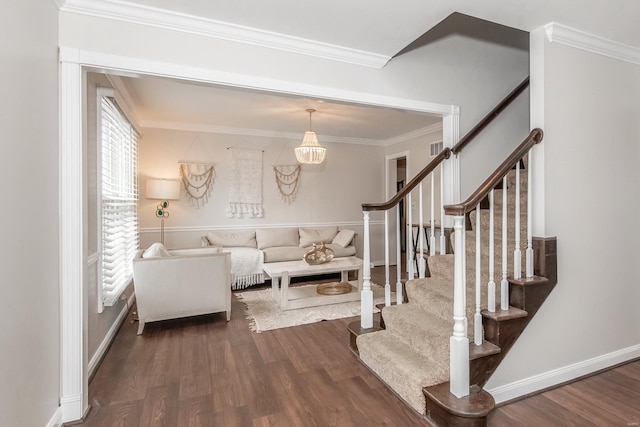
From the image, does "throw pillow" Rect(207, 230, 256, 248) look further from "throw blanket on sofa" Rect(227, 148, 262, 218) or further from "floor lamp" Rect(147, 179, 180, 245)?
"floor lamp" Rect(147, 179, 180, 245)

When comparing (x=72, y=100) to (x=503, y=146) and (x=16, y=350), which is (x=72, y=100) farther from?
(x=503, y=146)

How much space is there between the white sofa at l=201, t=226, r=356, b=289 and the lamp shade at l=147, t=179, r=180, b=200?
931mm

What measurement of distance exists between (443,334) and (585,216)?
1.38 metres

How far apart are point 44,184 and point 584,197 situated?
3.38 m

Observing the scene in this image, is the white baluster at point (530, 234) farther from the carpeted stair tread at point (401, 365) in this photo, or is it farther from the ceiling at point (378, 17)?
the ceiling at point (378, 17)

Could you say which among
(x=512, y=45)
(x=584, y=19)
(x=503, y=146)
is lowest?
(x=503, y=146)

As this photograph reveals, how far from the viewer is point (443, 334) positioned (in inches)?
83.1

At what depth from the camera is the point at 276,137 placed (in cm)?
580

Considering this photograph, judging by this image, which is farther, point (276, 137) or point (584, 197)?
point (276, 137)

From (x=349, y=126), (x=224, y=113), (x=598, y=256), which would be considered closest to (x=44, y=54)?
(x=224, y=113)

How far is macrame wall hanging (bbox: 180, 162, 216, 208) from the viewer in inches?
207

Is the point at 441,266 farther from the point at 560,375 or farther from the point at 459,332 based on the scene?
the point at 560,375

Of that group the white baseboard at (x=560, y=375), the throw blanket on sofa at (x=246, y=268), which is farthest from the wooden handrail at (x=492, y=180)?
the throw blanket on sofa at (x=246, y=268)

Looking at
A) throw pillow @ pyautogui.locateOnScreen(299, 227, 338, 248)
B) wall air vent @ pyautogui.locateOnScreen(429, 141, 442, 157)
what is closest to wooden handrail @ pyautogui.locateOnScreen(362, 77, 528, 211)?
wall air vent @ pyautogui.locateOnScreen(429, 141, 442, 157)
